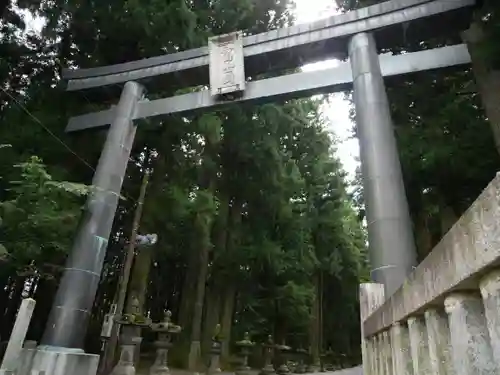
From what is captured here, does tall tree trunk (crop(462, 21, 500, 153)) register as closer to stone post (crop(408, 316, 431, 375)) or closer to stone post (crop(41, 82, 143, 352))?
stone post (crop(408, 316, 431, 375))

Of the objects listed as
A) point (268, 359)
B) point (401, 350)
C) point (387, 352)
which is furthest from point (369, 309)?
point (268, 359)

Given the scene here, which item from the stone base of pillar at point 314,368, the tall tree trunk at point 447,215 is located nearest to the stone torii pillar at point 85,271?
the tall tree trunk at point 447,215

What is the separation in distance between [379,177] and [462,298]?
4.01 meters

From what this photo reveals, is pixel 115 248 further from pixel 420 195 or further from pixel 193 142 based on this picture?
pixel 420 195

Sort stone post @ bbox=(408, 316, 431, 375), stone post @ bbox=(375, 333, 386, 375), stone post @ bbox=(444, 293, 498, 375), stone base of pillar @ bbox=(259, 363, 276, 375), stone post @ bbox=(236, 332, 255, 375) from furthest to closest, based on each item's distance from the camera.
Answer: stone base of pillar @ bbox=(259, 363, 276, 375) → stone post @ bbox=(236, 332, 255, 375) → stone post @ bbox=(375, 333, 386, 375) → stone post @ bbox=(408, 316, 431, 375) → stone post @ bbox=(444, 293, 498, 375)

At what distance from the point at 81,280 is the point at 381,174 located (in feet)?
13.8

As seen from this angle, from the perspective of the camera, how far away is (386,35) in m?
5.54

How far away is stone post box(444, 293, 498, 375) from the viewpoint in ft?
2.33

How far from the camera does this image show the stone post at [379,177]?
4.12m

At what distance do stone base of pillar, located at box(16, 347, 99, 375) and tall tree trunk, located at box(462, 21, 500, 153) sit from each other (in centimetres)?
558

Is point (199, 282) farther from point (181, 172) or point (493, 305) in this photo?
point (493, 305)

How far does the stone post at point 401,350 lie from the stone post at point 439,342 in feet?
1.10

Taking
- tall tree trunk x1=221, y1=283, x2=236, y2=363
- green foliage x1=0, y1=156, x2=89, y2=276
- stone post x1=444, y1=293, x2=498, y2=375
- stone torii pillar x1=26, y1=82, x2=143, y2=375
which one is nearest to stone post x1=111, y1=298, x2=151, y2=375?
stone torii pillar x1=26, y1=82, x2=143, y2=375

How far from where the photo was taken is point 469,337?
0.73 meters
